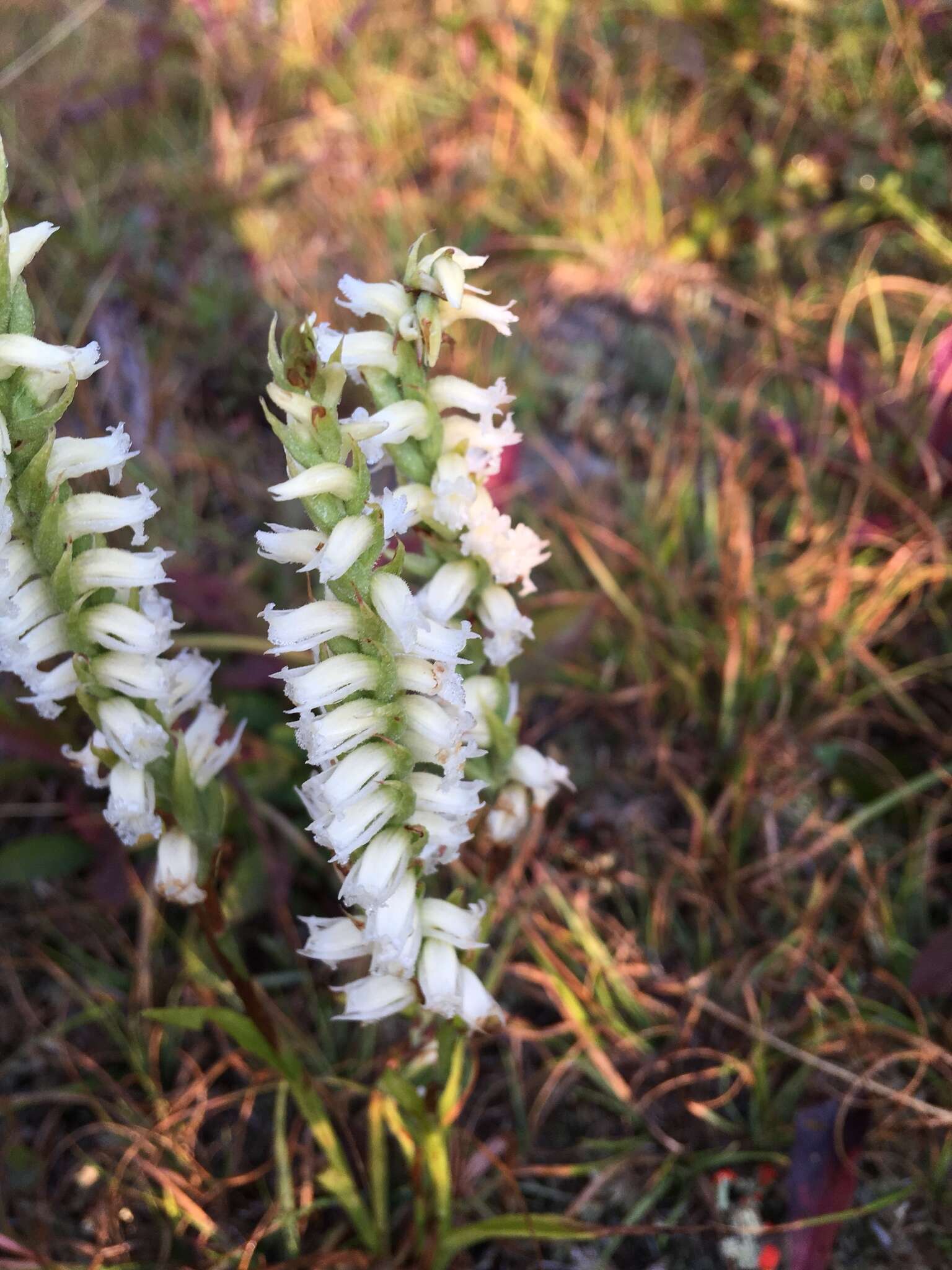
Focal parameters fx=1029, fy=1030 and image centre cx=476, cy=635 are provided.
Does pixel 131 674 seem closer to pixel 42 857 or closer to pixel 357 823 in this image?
pixel 357 823

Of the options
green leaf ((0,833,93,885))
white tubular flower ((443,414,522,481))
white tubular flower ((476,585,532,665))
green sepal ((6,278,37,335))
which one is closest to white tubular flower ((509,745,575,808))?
white tubular flower ((476,585,532,665))

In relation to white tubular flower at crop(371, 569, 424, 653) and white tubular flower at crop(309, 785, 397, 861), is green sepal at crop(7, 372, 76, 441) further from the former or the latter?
white tubular flower at crop(309, 785, 397, 861)

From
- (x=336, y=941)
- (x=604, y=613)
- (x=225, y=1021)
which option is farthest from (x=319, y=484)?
A: (x=604, y=613)

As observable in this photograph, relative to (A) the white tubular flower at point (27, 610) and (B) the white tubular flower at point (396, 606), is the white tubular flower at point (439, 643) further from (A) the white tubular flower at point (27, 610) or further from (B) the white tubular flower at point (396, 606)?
(A) the white tubular flower at point (27, 610)

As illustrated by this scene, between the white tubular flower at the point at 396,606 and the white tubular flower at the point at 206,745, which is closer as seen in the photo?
the white tubular flower at the point at 396,606

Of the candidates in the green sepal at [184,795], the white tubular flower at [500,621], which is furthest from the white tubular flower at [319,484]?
the green sepal at [184,795]

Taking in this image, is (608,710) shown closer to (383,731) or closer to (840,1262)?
(840,1262)

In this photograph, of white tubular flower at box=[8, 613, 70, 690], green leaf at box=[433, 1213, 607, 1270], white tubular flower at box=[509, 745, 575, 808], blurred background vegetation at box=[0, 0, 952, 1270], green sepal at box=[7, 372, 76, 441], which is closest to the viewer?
green sepal at box=[7, 372, 76, 441]
